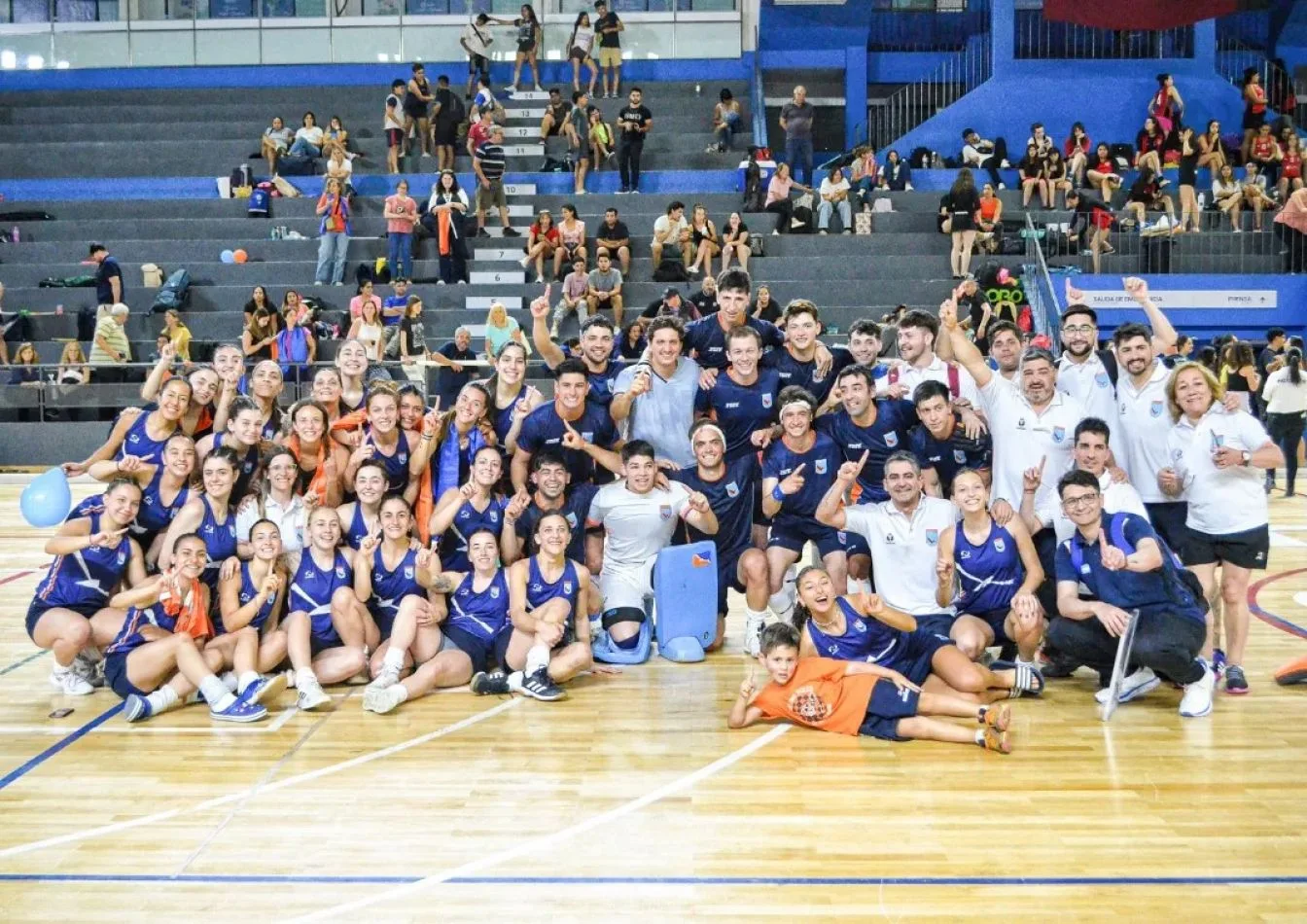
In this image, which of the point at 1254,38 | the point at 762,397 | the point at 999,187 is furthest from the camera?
the point at 1254,38

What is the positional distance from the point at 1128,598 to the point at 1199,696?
0.59 m

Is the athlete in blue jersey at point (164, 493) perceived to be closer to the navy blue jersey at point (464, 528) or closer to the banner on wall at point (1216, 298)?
the navy blue jersey at point (464, 528)

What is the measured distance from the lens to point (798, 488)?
7.54 m

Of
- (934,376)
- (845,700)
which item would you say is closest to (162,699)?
(845,700)

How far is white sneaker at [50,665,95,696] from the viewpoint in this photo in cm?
698

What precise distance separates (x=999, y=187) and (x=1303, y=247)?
4656mm

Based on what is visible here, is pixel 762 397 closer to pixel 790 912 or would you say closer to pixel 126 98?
pixel 790 912

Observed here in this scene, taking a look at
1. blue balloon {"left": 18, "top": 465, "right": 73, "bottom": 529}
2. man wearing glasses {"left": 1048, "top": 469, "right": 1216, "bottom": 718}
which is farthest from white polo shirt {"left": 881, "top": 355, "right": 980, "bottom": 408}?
blue balloon {"left": 18, "top": 465, "right": 73, "bottom": 529}

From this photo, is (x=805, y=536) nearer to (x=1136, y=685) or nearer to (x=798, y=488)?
(x=798, y=488)

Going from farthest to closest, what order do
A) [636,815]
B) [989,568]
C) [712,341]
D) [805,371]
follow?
1. [712,341]
2. [805,371]
3. [989,568]
4. [636,815]

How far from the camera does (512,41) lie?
24.4m

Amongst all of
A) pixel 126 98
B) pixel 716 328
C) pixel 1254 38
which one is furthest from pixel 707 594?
pixel 1254 38

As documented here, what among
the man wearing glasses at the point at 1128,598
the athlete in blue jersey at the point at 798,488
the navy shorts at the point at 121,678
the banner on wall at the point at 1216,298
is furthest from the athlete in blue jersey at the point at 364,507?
the banner on wall at the point at 1216,298

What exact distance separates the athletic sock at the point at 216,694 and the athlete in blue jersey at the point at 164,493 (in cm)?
108
